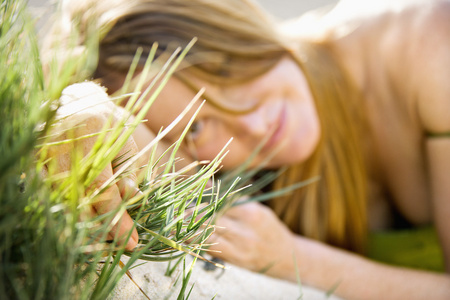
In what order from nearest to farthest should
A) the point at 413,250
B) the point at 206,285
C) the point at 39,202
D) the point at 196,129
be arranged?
1. the point at 39,202
2. the point at 206,285
3. the point at 196,129
4. the point at 413,250

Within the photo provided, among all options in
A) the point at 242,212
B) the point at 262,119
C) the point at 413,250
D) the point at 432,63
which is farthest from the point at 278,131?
the point at 413,250

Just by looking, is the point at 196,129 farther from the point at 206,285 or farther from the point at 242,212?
the point at 206,285

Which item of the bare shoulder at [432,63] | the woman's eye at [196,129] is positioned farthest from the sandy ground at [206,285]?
the bare shoulder at [432,63]

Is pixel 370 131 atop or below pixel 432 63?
below

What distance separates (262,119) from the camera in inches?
39.3

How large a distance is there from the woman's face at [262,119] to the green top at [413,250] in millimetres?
425

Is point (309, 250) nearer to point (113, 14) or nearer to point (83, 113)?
point (113, 14)

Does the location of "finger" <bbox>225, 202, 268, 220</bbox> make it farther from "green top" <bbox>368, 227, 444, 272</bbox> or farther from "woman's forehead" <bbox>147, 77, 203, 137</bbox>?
"green top" <bbox>368, 227, 444, 272</bbox>

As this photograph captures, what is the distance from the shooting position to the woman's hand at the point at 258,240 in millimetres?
733

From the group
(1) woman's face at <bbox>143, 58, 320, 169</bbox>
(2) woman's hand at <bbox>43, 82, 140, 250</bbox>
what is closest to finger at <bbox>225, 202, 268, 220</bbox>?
(1) woman's face at <bbox>143, 58, 320, 169</bbox>

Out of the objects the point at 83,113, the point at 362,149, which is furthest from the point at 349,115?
the point at 83,113

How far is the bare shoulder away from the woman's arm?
16.1 inches

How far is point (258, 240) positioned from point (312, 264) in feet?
0.51

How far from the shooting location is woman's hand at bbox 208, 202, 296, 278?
73cm
